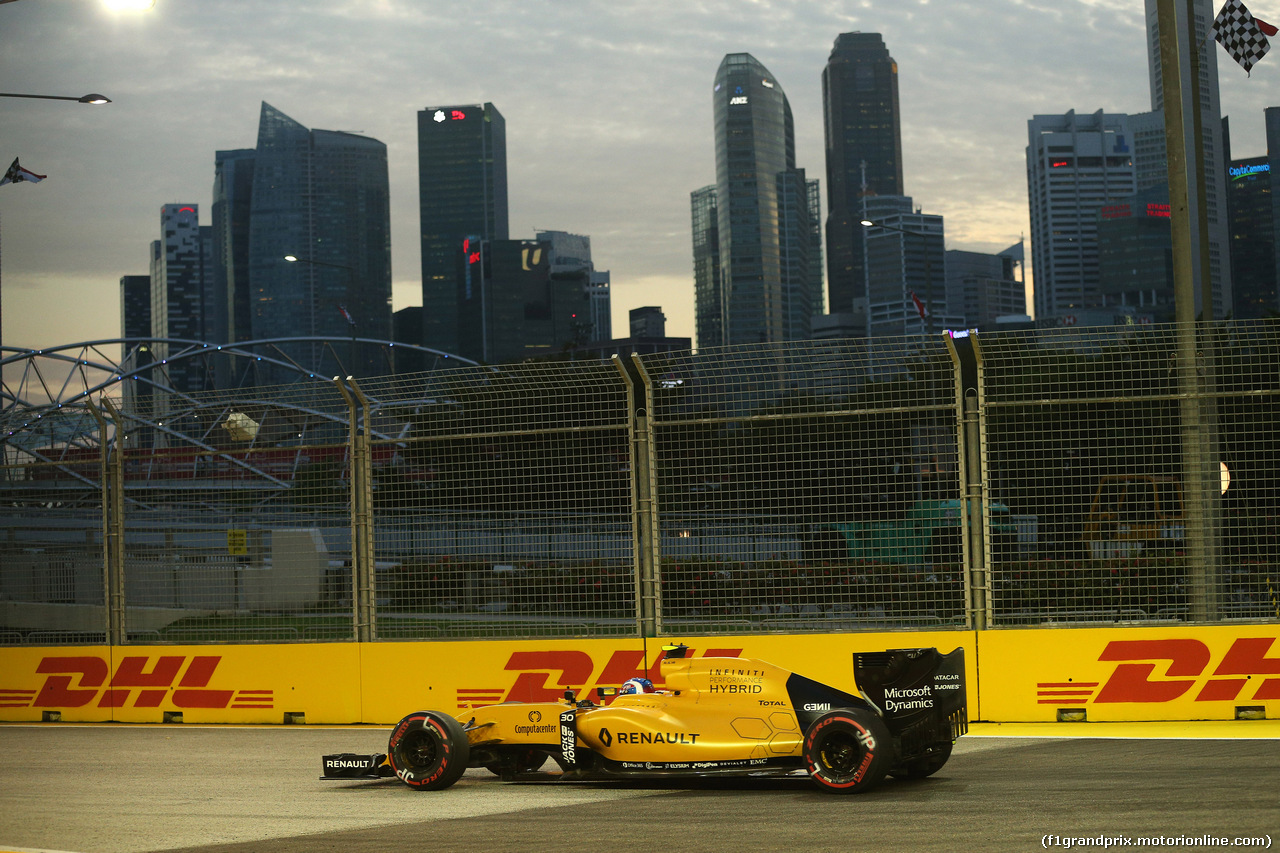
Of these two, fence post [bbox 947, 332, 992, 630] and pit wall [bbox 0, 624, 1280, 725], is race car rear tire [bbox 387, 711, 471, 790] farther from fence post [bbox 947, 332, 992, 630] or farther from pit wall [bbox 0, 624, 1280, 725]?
fence post [bbox 947, 332, 992, 630]

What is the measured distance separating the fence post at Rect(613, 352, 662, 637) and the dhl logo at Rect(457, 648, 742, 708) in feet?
1.00

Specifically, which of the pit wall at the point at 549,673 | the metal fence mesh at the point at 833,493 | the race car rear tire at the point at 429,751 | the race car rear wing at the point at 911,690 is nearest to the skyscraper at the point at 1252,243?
the pit wall at the point at 549,673

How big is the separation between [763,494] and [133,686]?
21.5 feet

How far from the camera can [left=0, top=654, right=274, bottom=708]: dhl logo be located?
11.9 metres

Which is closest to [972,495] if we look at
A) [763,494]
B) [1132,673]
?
[763,494]

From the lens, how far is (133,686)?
40.0 feet

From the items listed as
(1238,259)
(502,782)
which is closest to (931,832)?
(502,782)

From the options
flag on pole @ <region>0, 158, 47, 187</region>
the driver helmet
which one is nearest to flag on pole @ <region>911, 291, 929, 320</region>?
flag on pole @ <region>0, 158, 47, 187</region>

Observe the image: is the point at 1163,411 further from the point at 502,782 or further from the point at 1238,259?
the point at 1238,259

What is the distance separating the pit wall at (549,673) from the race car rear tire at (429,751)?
288 cm

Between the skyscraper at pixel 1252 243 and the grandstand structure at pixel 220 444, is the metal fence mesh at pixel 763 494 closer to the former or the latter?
the grandstand structure at pixel 220 444

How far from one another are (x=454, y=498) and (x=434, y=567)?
0.63m

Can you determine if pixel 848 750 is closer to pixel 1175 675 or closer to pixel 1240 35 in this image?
pixel 1175 675

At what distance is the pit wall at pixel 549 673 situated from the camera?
9.60m
